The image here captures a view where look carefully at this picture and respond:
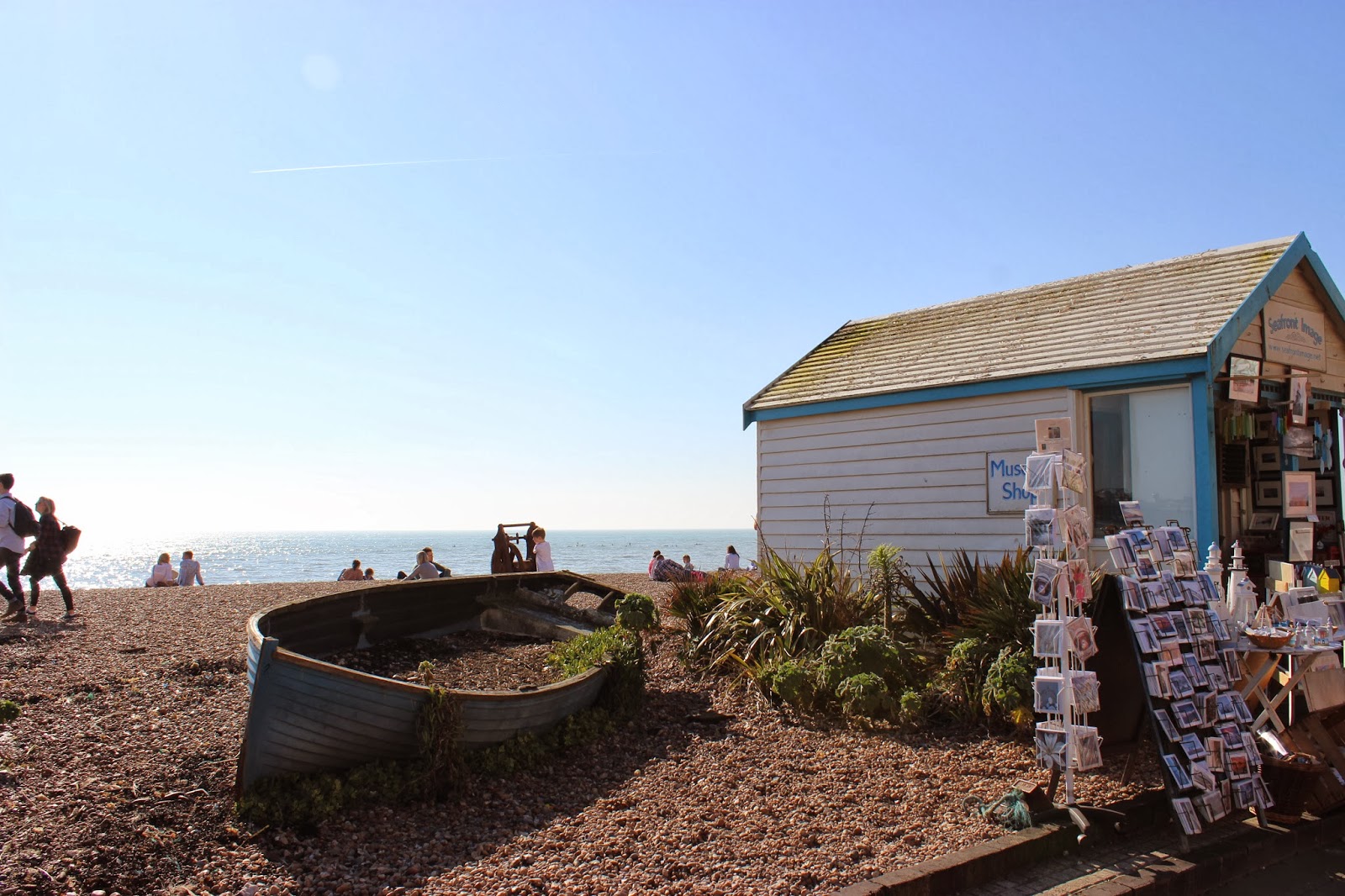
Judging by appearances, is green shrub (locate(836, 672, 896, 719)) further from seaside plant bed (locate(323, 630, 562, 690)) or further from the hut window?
the hut window

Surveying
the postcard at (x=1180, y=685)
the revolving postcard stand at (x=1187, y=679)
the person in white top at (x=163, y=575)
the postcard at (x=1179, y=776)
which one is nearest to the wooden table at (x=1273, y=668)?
the revolving postcard stand at (x=1187, y=679)

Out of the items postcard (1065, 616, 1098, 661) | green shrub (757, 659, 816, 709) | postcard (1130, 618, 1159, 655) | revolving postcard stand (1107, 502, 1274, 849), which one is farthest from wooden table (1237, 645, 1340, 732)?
green shrub (757, 659, 816, 709)

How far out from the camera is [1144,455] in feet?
28.8

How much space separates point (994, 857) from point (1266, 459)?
7.47 metres

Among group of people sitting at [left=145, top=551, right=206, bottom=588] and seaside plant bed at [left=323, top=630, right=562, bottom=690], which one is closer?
seaside plant bed at [left=323, top=630, right=562, bottom=690]

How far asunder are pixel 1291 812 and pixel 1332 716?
1156mm

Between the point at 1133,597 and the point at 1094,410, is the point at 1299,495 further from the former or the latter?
the point at 1133,597

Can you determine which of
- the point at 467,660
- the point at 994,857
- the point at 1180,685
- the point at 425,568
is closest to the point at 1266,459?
the point at 1180,685

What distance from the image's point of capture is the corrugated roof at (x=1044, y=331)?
9.02m

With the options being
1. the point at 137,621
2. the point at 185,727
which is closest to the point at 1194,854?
the point at 185,727

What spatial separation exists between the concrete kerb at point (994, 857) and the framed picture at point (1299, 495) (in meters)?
4.40

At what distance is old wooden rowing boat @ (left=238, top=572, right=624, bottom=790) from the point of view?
511cm

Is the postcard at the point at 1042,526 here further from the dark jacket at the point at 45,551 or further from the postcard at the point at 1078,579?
the dark jacket at the point at 45,551

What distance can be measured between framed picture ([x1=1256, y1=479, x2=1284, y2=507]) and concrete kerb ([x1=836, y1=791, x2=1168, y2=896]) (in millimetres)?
5932
